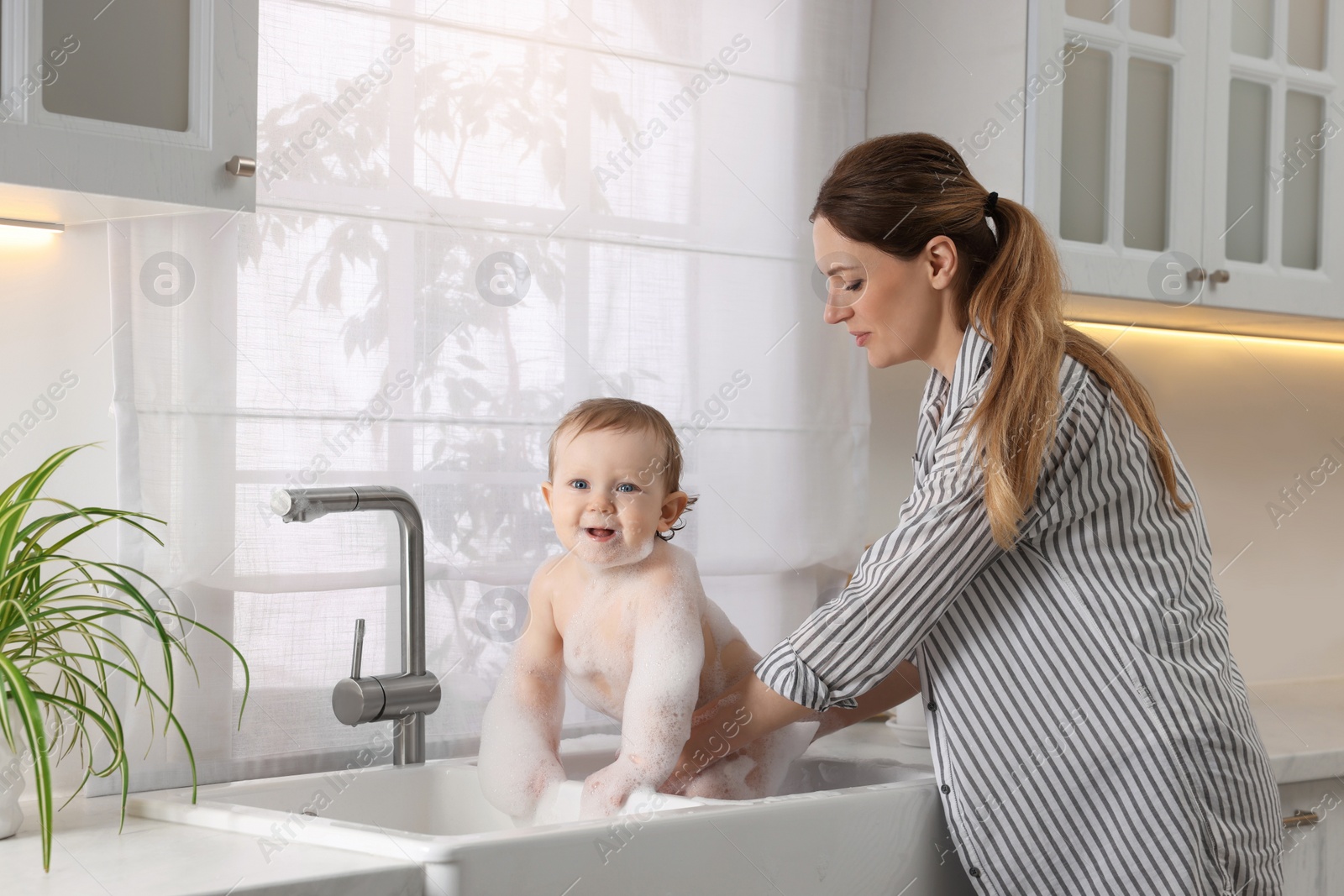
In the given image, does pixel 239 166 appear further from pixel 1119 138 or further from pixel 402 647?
pixel 1119 138

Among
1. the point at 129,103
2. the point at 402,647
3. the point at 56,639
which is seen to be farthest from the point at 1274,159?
the point at 56,639

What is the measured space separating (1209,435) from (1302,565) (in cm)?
35

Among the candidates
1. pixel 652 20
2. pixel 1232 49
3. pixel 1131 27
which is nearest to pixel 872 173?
pixel 652 20

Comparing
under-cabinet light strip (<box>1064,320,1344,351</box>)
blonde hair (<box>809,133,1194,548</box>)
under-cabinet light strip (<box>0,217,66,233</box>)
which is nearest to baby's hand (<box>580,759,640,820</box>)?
blonde hair (<box>809,133,1194,548</box>)

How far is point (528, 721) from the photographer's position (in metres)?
1.22

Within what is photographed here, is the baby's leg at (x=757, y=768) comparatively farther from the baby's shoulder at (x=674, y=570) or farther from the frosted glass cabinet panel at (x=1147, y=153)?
the frosted glass cabinet panel at (x=1147, y=153)

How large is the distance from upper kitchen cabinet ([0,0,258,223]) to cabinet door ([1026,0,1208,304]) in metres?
1.09

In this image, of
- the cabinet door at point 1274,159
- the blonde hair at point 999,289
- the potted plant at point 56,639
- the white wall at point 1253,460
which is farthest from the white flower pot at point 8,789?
the cabinet door at point 1274,159

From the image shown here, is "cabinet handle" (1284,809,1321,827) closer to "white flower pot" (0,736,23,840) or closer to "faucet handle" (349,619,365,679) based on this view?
"faucet handle" (349,619,365,679)

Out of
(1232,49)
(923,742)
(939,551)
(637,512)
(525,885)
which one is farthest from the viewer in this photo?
(1232,49)

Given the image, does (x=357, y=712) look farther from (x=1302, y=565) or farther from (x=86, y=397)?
(x=1302, y=565)

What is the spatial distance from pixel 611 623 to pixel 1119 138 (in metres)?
1.11

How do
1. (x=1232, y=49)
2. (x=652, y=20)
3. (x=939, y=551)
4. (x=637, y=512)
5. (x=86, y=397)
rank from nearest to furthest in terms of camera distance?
1. (x=939, y=551)
2. (x=637, y=512)
3. (x=86, y=397)
4. (x=652, y=20)
5. (x=1232, y=49)

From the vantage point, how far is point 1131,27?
5.90ft
